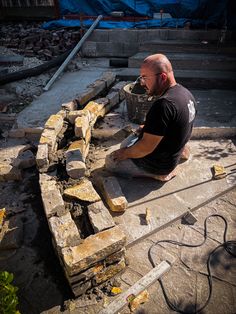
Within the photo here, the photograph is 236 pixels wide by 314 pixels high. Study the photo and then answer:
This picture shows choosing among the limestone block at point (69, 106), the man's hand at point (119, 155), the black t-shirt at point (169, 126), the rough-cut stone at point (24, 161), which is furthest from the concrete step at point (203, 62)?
the man's hand at point (119, 155)

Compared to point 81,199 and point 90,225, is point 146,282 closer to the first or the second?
point 90,225

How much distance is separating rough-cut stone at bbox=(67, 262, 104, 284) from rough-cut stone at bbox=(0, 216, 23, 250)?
41.9 inches

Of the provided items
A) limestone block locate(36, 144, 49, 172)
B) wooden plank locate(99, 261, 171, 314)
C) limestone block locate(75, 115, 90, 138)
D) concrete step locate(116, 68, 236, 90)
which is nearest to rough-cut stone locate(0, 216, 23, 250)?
limestone block locate(36, 144, 49, 172)

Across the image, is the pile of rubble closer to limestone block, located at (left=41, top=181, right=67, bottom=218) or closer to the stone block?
the stone block

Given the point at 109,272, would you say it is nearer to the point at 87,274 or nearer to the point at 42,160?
the point at 87,274

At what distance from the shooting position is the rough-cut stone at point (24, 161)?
466 centimetres

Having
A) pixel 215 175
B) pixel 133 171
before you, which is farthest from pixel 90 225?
pixel 215 175

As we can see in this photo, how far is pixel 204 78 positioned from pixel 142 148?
4.74 m

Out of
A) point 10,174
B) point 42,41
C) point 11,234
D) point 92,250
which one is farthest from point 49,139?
point 42,41

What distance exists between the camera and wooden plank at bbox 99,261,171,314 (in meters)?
2.68

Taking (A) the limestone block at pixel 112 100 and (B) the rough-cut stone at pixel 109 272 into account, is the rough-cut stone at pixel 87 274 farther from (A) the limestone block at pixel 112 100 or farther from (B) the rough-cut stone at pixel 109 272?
(A) the limestone block at pixel 112 100

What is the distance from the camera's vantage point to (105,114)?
5.64m

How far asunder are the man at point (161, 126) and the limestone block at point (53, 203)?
3.32 feet

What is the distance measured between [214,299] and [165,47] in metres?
7.87
